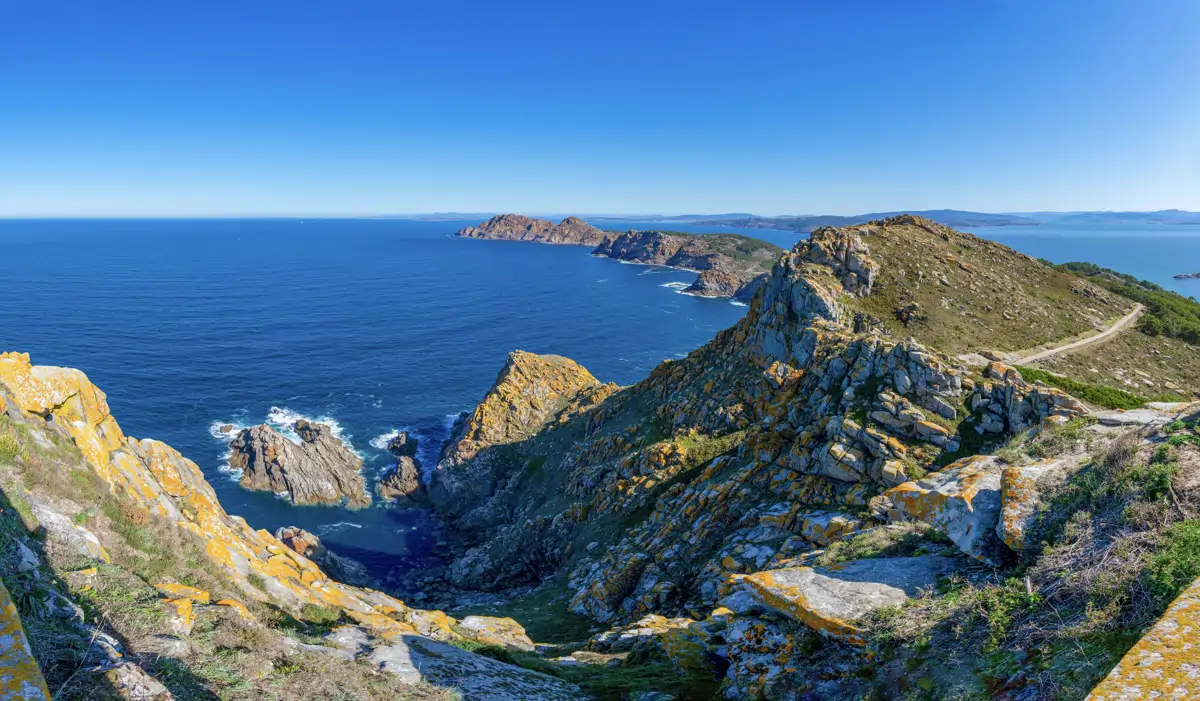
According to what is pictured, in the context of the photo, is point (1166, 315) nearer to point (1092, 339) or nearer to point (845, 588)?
point (1092, 339)

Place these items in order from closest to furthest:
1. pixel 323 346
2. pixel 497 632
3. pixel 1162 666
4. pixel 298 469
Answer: pixel 1162 666
pixel 497 632
pixel 298 469
pixel 323 346

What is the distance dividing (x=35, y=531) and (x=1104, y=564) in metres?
19.4

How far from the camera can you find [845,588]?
11125 mm

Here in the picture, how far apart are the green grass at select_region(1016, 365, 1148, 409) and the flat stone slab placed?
80.7 feet

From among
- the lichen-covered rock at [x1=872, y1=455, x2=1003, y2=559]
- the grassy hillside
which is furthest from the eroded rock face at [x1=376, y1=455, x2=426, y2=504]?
the lichen-covered rock at [x1=872, y1=455, x2=1003, y2=559]

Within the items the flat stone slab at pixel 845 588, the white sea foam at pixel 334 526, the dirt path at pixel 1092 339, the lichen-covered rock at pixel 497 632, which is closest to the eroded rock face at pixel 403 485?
the white sea foam at pixel 334 526

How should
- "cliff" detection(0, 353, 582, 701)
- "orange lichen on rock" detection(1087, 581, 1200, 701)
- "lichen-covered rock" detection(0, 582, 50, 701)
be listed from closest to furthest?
1. "lichen-covered rock" detection(0, 582, 50, 701)
2. "orange lichen on rock" detection(1087, 581, 1200, 701)
3. "cliff" detection(0, 353, 582, 701)

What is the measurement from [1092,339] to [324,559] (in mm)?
66437

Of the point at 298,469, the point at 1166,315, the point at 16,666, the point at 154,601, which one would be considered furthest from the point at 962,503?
the point at 298,469

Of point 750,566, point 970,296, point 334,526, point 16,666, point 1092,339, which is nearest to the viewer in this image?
point 16,666

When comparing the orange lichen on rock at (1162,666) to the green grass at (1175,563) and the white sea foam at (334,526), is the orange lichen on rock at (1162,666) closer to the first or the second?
the green grass at (1175,563)

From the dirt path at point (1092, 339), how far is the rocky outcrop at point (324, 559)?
54.3 m

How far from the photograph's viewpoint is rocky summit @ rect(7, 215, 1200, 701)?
7.65 meters

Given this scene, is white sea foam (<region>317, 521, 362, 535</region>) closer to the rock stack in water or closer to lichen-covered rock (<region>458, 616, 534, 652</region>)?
the rock stack in water
